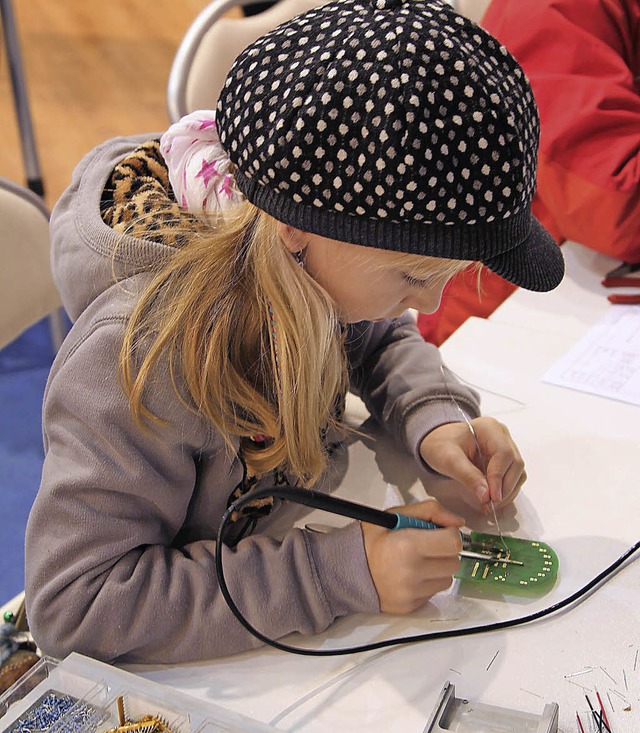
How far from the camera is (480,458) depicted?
92 cm

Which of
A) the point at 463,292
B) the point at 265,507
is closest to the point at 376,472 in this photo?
the point at 265,507

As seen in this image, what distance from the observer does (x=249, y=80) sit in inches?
25.9

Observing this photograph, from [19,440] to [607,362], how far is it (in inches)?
57.3

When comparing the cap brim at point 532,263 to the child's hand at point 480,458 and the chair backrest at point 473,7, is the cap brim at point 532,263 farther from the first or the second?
the chair backrest at point 473,7

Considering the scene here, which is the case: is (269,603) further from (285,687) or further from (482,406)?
(482,406)

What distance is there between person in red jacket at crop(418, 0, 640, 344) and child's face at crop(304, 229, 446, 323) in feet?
1.94

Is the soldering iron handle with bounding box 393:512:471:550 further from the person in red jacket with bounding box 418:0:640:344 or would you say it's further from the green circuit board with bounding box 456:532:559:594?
the person in red jacket with bounding box 418:0:640:344

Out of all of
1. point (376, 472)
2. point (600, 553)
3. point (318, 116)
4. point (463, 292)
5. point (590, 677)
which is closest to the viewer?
point (318, 116)

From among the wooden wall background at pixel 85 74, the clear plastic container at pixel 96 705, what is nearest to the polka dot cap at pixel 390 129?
the clear plastic container at pixel 96 705

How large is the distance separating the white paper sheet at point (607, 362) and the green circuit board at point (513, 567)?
0.90 ft

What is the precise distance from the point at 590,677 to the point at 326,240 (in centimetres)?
40

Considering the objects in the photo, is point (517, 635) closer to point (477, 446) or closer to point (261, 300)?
point (477, 446)

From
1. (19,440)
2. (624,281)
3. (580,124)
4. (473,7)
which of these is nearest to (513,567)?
(624,281)

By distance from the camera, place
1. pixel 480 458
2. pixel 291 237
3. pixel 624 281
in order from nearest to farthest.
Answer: pixel 291 237 < pixel 480 458 < pixel 624 281
